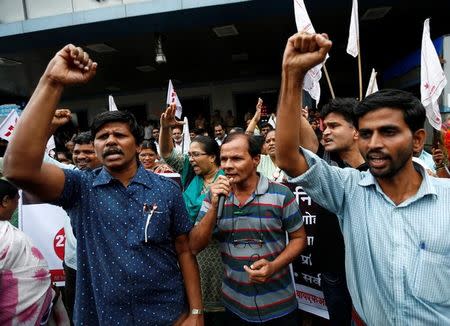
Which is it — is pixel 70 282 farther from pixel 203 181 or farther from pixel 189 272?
pixel 189 272

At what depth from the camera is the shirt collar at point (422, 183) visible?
1.40 meters

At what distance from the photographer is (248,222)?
81.8 inches

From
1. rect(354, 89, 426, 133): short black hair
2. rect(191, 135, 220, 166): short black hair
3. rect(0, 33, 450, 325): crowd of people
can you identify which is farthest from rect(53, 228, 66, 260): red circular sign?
rect(354, 89, 426, 133): short black hair

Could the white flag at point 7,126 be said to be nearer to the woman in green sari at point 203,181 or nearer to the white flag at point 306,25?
the woman in green sari at point 203,181

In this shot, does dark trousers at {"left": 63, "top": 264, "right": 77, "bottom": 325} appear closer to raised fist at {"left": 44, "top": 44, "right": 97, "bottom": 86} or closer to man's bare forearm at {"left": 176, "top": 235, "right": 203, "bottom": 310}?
man's bare forearm at {"left": 176, "top": 235, "right": 203, "bottom": 310}

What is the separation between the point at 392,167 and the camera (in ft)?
4.63

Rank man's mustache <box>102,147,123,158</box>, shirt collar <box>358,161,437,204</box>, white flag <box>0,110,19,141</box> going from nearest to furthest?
shirt collar <box>358,161,437,204</box>, man's mustache <box>102,147,123,158</box>, white flag <box>0,110,19,141</box>

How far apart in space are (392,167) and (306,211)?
4.17 feet

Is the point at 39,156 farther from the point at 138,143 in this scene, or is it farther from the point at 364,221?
the point at 364,221

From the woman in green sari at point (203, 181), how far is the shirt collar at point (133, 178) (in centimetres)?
85

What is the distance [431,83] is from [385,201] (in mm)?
2474

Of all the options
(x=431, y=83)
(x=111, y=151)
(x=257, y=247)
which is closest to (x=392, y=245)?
(x=257, y=247)

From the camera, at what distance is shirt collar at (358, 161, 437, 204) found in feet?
4.60

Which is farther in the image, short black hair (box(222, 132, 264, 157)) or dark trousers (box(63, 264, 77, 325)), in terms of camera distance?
dark trousers (box(63, 264, 77, 325))
